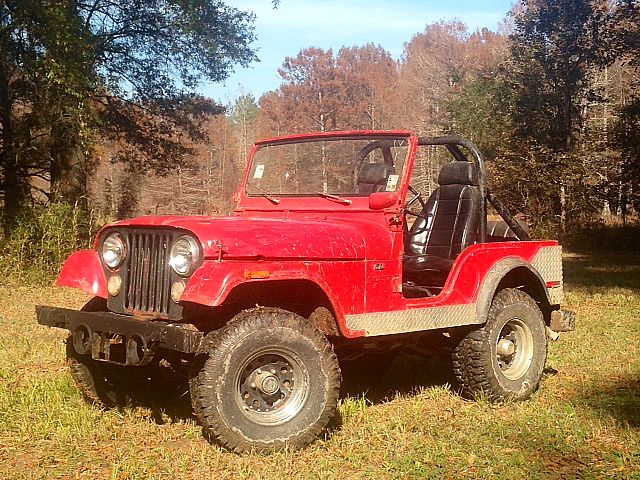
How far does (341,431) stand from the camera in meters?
4.74

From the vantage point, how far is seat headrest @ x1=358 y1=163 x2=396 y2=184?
17.7 ft

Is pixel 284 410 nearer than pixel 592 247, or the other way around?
pixel 284 410

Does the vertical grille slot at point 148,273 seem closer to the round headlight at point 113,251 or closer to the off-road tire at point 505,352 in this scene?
the round headlight at point 113,251

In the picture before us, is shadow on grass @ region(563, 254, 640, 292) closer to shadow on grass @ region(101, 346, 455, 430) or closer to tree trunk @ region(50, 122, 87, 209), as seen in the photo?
shadow on grass @ region(101, 346, 455, 430)

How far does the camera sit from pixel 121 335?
4.21m

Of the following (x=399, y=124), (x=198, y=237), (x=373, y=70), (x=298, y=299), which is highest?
(x=373, y=70)

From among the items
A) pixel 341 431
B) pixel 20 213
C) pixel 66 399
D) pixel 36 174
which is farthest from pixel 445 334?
pixel 36 174

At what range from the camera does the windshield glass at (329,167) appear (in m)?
5.45

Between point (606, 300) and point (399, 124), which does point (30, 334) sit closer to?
point (606, 300)

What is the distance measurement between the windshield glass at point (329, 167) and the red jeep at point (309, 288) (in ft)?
0.04

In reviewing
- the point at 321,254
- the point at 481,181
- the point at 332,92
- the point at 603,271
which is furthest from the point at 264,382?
the point at 332,92

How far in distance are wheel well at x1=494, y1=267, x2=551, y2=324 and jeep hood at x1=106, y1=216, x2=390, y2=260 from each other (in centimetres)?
159

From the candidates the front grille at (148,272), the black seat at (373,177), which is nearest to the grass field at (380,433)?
the front grille at (148,272)

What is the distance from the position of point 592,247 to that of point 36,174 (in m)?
16.0
